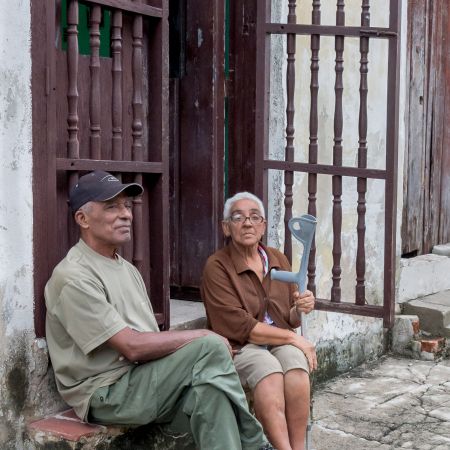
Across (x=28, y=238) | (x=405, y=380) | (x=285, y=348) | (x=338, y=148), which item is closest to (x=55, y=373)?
(x=28, y=238)

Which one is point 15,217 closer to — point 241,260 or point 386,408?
point 241,260

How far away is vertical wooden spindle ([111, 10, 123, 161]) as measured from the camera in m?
3.82

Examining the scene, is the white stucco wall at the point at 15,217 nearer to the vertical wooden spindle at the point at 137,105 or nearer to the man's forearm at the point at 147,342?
the man's forearm at the point at 147,342

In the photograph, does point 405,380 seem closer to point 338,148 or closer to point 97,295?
point 338,148

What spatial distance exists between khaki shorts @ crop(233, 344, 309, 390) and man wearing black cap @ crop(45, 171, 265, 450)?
0.47 metres

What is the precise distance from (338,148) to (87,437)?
2.02 metres

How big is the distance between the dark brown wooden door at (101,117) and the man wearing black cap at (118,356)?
0.14 m

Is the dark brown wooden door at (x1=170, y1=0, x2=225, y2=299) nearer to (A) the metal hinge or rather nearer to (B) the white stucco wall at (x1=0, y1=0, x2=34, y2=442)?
(A) the metal hinge

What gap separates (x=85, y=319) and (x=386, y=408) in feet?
7.68

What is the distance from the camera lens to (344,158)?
5.62 meters

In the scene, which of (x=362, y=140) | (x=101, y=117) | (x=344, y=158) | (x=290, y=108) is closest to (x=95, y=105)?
(x=101, y=117)

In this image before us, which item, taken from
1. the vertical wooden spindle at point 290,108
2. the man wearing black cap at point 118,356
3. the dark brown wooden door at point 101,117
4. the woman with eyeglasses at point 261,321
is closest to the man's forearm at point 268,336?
the woman with eyeglasses at point 261,321

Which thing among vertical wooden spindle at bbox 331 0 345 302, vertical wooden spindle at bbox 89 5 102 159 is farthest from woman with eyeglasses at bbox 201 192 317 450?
vertical wooden spindle at bbox 89 5 102 159

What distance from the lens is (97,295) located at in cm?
332
